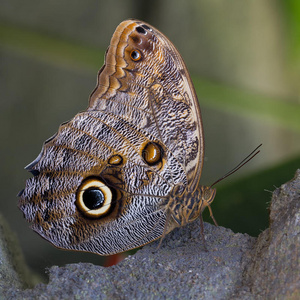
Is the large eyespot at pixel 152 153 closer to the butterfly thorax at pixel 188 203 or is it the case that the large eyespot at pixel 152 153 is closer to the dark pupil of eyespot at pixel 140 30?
the butterfly thorax at pixel 188 203

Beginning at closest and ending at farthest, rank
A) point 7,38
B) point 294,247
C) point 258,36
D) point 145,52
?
point 294,247, point 145,52, point 7,38, point 258,36

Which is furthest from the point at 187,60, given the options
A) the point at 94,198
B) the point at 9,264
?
the point at 9,264

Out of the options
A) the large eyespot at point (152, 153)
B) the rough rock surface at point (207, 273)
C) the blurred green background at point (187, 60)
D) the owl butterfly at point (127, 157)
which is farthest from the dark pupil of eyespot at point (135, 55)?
the blurred green background at point (187, 60)

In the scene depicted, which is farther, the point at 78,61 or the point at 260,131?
the point at 260,131

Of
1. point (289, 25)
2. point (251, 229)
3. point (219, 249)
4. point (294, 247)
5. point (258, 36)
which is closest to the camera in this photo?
point (294, 247)

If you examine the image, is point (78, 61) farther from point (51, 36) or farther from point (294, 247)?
point (294, 247)

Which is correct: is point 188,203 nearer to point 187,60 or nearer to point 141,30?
point 141,30

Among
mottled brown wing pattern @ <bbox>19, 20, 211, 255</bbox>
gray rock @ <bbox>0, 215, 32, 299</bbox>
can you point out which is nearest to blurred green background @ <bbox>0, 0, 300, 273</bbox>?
gray rock @ <bbox>0, 215, 32, 299</bbox>

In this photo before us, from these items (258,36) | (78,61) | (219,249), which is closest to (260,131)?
(258,36)
